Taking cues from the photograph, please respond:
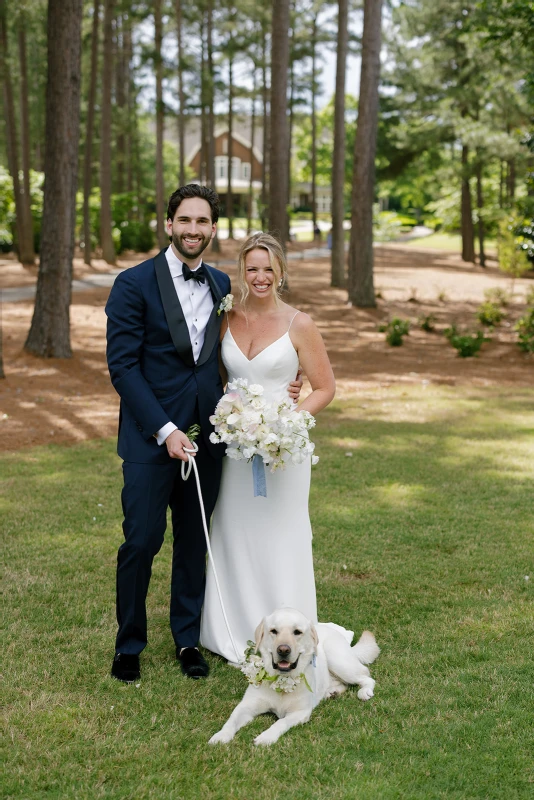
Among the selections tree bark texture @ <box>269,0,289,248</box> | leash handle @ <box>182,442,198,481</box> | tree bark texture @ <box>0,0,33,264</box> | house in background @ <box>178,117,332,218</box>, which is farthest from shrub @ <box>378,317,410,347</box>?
house in background @ <box>178,117,332,218</box>

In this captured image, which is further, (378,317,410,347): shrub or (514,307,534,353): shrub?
(378,317,410,347): shrub

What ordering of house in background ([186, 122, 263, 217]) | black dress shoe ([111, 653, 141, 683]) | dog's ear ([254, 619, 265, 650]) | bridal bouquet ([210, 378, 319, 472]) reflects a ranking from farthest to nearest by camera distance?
house in background ([186, 122, 263, 217]) → black dress shoe ([111, 653, 141, 683]) → bridal bouquet ([210, 378, 319, 472]) → dog's ear ([254, 619, 265, 650])

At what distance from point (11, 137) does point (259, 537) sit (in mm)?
25752

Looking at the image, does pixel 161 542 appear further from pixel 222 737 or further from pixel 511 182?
pixel 511 182

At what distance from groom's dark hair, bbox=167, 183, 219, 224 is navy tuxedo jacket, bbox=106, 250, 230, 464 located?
0.26m

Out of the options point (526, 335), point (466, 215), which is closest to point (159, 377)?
point (526, 335)

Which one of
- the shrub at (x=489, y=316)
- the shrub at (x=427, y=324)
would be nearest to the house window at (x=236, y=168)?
the shrub at (x=427, y=324)

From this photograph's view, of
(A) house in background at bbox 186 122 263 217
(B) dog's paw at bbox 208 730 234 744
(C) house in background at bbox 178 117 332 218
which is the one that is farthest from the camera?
(A) house in background at bbox 186 122 263 217

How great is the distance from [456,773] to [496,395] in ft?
32.7

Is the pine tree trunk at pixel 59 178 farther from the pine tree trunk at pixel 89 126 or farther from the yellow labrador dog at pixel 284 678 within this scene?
the pine tree trunk at pixel 89 126

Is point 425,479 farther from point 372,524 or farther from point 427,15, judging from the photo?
point 427,15

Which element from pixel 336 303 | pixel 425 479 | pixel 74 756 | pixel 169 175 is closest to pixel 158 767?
pixel 74 756

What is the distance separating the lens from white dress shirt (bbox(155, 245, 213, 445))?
4441mm

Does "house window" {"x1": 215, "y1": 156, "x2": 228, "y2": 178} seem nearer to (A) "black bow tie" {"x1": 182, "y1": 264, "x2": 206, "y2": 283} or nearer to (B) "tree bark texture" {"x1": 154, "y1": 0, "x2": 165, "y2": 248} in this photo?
(B) "tree bark texture" {"x1": 154, "y1": 0, "x2": 165, "y2": 248}
